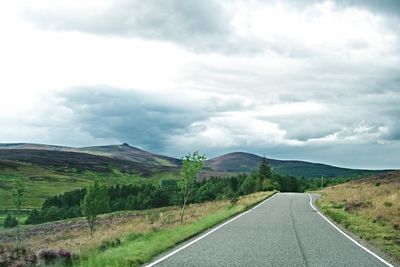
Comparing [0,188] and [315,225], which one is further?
[0,188]

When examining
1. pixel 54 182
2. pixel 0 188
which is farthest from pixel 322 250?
pixel 54 182

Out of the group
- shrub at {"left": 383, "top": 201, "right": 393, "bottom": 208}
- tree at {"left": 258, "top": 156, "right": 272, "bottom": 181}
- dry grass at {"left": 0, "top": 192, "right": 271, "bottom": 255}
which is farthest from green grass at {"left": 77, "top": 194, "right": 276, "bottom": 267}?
tree at {"left": 258, "top": 156, "right": 272, "bottom": 181}

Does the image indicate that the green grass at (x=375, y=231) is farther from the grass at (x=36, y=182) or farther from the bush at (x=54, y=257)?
the grass at (x=36, y=182)

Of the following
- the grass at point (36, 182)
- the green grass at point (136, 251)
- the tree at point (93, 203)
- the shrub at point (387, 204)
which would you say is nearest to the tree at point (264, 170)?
the tree at point (93, 203)

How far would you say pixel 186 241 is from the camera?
1722 cm

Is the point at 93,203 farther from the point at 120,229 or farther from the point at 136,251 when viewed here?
the point at 136,251

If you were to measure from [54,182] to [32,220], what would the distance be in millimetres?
71408

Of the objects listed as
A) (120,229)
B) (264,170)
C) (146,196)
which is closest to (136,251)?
(120,229)

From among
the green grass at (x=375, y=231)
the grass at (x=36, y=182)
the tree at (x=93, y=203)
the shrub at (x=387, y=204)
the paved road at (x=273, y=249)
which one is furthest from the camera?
the grass at (x=36, y=182)

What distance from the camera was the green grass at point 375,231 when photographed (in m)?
15.9

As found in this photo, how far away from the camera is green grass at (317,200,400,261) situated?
1594 cm

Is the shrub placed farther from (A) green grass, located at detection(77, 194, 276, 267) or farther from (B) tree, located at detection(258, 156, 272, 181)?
(B) tree, located at detection(258, 156, 272, 181)

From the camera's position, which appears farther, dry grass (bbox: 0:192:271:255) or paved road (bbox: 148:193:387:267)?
dry grass (bbox: 0:192:271:255)

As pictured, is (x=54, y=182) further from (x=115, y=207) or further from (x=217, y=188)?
(x=217, y=188)
